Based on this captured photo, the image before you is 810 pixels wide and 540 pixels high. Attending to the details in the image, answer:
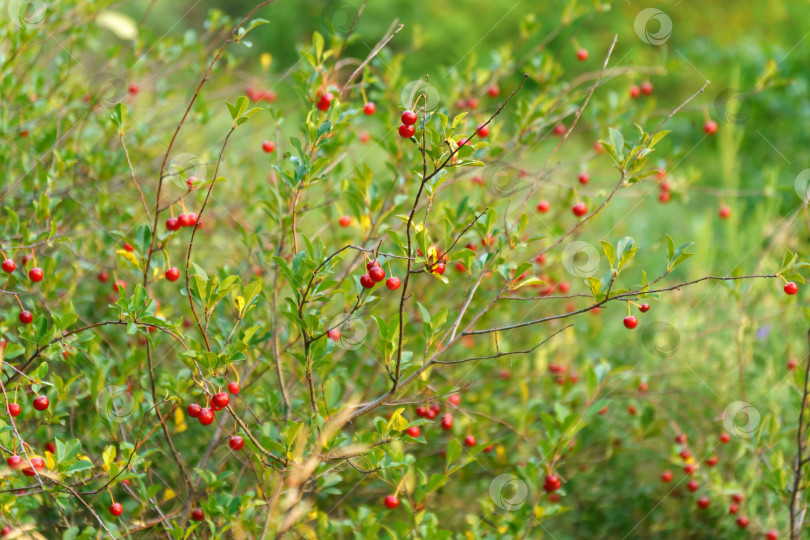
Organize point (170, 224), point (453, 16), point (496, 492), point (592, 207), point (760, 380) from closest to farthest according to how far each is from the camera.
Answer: point (170, 224) < point (496, 492) < point (592, 207) < point (760, 380) < point (453, 16)

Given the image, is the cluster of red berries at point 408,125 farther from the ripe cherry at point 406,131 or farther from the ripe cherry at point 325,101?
the ripe cherry at point 325,101

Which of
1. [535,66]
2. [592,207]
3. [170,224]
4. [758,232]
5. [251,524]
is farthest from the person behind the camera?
[758,232]

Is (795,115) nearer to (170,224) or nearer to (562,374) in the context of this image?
(562,374)

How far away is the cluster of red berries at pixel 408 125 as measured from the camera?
4.38ft

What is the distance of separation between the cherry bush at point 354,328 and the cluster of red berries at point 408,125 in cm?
1

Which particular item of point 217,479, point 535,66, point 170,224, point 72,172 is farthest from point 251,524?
point 535,66

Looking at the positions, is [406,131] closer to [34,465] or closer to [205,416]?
[205,416]

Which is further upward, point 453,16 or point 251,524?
point 453,16

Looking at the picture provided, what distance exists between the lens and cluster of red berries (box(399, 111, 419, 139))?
133 cm

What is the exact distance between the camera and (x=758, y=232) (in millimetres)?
3840

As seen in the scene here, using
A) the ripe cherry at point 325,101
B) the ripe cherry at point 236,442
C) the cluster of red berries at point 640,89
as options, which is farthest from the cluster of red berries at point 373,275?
the cluster of red berries at point 640,89

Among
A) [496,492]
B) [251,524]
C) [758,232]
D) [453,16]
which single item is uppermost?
[453,16]

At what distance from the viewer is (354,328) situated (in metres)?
1.83

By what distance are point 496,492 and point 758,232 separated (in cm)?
259
